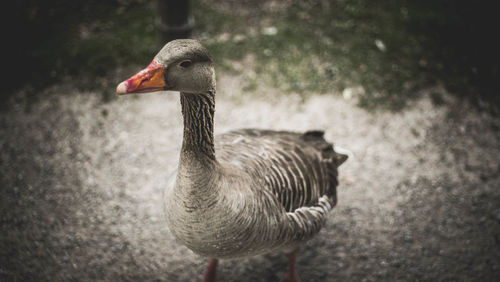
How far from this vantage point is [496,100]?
5.37 meters

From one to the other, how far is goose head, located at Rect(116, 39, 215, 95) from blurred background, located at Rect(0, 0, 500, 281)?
2.14 m

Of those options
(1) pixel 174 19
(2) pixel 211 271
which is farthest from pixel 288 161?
(1) pixel 174 19

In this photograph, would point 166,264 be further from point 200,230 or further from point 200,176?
point 200,176

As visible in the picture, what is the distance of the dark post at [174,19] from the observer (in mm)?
5371

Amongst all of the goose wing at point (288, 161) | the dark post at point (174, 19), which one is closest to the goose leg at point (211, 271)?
the goose wing at point (288, 161)

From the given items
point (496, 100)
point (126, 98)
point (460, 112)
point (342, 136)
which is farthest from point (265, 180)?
point (496, 100)

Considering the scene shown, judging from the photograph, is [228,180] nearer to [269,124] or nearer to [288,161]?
[288,161]

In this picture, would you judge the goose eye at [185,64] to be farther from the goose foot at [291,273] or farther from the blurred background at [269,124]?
the blurred background at [269,124]

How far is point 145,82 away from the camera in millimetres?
2074

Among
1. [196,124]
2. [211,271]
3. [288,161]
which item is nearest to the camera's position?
[196,124]

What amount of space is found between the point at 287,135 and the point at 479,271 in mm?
2206

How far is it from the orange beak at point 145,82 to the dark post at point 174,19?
3.56 m

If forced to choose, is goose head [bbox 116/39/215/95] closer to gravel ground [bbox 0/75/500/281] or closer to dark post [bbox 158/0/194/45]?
gravel ground [bbox 0/75/500/281]

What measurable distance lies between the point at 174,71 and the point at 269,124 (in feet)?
9.87
